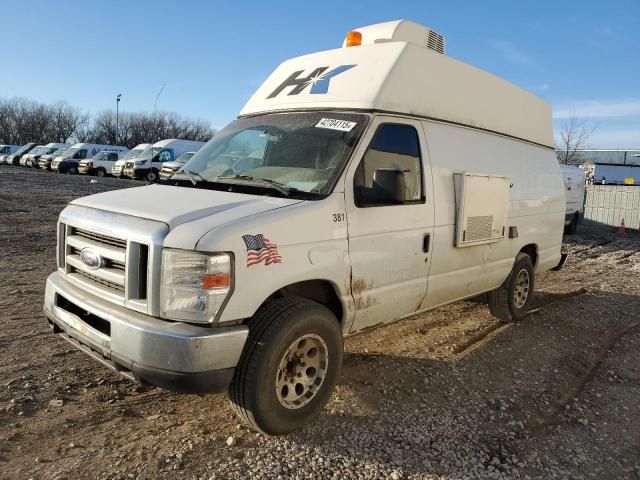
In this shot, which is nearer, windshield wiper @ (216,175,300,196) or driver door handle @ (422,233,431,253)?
windshield wiper @ (216,175,300,196)

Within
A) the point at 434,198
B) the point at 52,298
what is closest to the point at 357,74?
the point at 434,198

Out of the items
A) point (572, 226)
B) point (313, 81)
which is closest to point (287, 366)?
point (313, 81)

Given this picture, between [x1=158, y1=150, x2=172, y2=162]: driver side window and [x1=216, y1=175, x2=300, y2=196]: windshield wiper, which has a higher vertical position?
[x1=158, y1=150, x2=172, y2=162]: driver side window

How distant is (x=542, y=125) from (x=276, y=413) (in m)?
5.38

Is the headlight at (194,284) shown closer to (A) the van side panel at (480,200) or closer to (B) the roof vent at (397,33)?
(A) the van side panel at (480,200)

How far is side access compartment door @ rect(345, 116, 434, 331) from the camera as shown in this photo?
372 centimetres

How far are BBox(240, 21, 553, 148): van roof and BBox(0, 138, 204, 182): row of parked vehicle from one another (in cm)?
1935

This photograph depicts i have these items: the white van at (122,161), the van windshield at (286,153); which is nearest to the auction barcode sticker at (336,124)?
the van windshield at (286,153)

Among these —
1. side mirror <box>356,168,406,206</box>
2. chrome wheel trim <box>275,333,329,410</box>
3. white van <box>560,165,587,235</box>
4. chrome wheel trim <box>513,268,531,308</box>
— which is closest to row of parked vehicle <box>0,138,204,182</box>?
white van <box>560,165,587,235</box>

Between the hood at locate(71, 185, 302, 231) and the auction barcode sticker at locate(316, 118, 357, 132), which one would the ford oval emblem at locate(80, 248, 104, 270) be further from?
the auction barcode sticker at locate(316, 118, 357, 132)

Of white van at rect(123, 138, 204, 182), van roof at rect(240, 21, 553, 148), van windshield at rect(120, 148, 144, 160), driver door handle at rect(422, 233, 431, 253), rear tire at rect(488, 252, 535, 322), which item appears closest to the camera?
van roof at rect(240, 21, 553, 148)

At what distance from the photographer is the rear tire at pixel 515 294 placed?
604 centimetres

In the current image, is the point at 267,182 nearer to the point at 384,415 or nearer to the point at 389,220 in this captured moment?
the point at 389,220

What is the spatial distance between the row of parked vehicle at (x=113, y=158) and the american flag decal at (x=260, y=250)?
21046 mm
